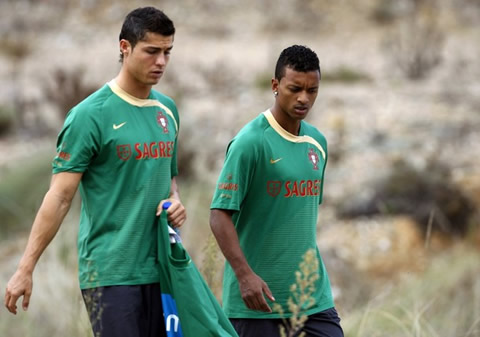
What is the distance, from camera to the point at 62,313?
19.9 ft

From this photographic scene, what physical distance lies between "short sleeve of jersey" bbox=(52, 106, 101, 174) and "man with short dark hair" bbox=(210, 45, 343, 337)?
0.51 m

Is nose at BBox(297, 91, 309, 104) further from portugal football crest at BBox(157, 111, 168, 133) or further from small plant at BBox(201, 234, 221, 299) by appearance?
small plant at BBox(201, 234, 221, 299)

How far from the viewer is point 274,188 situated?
4039 millimetres

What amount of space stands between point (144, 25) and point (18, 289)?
1.09 metres

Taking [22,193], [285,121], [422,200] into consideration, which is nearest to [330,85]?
[422,200]

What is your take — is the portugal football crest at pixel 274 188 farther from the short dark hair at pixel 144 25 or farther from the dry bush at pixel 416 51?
the dry bush at pixel 416 51

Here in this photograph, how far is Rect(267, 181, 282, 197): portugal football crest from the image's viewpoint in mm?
4031

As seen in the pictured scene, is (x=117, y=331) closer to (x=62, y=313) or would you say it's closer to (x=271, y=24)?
(x=62, y=313)

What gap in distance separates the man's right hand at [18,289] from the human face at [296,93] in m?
1.17

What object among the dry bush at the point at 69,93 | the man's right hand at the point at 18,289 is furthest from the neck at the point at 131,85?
the dry bush at the point at 69,93

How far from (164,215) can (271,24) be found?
806 inches

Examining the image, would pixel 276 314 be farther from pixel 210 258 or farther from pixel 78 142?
pixel 78 142

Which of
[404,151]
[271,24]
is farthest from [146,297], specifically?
[271,24]

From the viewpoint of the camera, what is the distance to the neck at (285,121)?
13.5 ft
